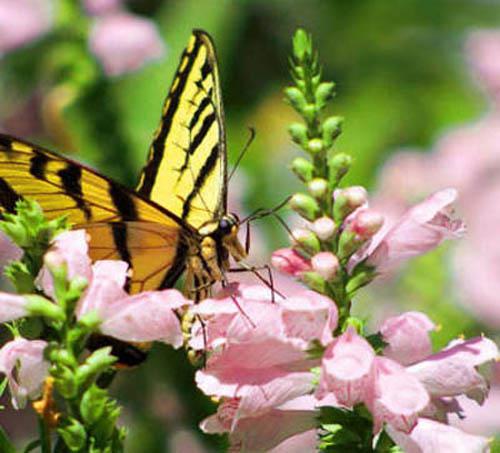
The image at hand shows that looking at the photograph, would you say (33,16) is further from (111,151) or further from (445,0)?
(445,0)

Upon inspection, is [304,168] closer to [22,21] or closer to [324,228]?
[324,228]


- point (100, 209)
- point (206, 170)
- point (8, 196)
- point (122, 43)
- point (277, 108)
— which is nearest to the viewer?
point (8, 196)

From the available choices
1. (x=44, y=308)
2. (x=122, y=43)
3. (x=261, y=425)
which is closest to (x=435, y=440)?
(x=261, y=425)

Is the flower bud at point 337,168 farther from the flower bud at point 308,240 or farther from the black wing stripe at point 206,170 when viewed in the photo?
the black wing stripe at point 206,170

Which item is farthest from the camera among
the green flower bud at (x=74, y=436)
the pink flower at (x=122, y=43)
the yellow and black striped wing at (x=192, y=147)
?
the pink flower at (x=122, y=43)

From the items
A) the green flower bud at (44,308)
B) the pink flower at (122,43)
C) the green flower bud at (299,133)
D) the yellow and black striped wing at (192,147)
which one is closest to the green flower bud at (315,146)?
the green flower bud at (299,133)
